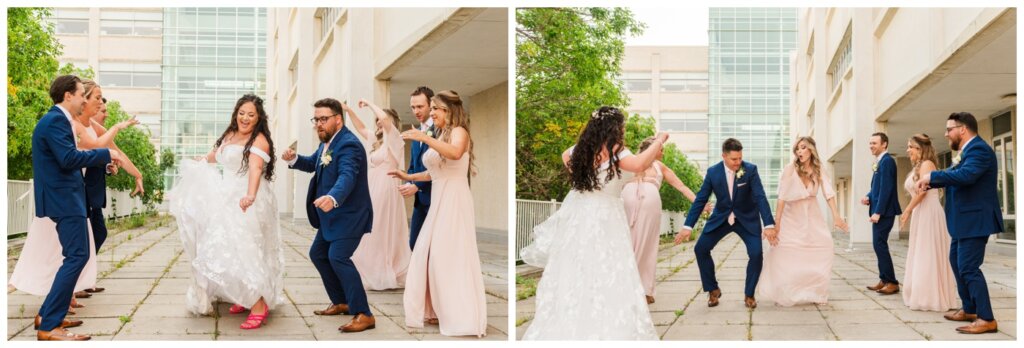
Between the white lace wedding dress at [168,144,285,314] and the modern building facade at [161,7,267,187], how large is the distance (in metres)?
48.0

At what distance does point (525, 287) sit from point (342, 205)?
3863mm

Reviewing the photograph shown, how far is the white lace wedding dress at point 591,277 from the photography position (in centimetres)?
590

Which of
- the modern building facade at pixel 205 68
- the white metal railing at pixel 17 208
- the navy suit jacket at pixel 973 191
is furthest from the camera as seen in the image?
the modern building facade at pixel 205 68

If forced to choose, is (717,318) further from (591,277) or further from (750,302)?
(591,277)

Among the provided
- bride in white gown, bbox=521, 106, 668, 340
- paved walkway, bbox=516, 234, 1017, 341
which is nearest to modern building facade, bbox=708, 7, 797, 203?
paved walkway, bbox=516, 234, 1017, 341

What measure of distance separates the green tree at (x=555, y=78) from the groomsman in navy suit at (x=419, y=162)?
29.0 feet

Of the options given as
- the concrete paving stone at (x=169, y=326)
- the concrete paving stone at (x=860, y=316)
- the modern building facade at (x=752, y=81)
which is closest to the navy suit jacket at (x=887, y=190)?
the concrete paving stone at (x=860, y=316)

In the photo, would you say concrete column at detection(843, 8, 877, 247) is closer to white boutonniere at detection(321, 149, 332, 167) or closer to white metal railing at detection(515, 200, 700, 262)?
white metal railing at detection(515, 200, 700, 262)

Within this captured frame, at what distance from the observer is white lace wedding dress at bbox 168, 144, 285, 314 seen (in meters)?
6.49

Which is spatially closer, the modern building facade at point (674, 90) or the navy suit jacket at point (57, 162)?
the navy suit jacket at point (57, 162)

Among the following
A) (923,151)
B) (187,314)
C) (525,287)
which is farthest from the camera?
(525,287)

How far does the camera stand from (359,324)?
6.26 metres

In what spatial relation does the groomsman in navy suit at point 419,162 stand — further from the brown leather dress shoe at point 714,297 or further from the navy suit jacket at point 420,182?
the brown leather dress shoe at point 714,297

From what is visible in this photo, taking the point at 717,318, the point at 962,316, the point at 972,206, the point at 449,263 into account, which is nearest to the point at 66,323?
the point at 449,263
